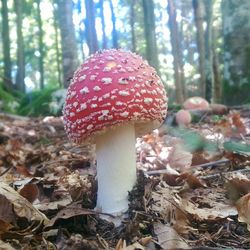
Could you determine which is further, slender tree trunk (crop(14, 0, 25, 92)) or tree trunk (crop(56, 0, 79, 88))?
slender tree trunk (crop(14, 0, 25, 92))

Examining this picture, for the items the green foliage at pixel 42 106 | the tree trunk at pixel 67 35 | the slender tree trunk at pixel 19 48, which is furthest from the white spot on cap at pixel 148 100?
the slender tree trunk at pixel 19 48

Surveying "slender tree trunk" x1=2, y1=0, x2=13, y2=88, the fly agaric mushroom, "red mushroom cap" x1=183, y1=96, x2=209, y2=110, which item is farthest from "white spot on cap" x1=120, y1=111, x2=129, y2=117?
"slender tree trunk" x1=2, y1=0, x2=13, y2=88

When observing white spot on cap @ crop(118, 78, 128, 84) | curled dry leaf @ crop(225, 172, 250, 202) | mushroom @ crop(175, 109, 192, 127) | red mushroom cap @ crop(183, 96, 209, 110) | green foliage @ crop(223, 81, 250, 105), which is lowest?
curled dry leaf @ crop(225, 172, 250, 202)

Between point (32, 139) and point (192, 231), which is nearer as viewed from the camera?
point (192, 231)

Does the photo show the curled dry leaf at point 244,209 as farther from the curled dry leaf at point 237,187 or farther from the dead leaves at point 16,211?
the dead leaves at point 16,211

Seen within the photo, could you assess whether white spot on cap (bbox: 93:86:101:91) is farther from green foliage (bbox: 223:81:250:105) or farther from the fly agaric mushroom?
green foliage (bbox: 223:81:250:105)

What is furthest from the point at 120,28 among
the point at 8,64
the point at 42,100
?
the point at 42,100

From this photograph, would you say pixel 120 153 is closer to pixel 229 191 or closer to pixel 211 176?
pixel 229 191

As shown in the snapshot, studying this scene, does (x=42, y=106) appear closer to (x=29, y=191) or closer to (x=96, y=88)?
(x=29, y=191)
